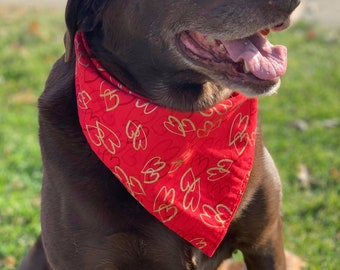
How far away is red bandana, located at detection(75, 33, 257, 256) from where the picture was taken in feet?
9.66

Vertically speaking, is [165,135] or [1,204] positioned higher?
[165,135]

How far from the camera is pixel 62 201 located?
2.92 m

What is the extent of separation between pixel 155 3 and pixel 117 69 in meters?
0.35

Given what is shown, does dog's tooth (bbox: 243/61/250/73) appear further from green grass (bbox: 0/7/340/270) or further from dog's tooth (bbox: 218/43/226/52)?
green grass (bbox: 0/7/340/270)

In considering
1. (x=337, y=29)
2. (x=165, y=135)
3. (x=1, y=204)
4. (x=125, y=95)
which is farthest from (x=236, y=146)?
(x=337, y=29)

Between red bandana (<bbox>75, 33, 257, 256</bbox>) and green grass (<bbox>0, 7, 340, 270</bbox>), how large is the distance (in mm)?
1314

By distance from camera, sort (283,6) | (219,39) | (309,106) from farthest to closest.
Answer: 1. (309,106)
2. (219,39)
3. (283,6)

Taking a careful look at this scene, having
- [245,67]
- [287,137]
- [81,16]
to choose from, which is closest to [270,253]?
[245,67]

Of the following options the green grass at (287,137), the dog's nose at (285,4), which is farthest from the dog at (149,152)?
the green grass at (287,137)

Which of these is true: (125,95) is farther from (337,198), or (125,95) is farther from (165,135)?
(337,198)

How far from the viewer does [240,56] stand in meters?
2.66

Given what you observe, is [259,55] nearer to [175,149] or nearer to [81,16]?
[175,149]

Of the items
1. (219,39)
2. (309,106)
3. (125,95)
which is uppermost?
(219,39)

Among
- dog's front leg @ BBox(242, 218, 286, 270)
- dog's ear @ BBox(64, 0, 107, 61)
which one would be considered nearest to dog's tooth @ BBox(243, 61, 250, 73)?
dog's ear @ BBox(64, 0, 107, 61)
